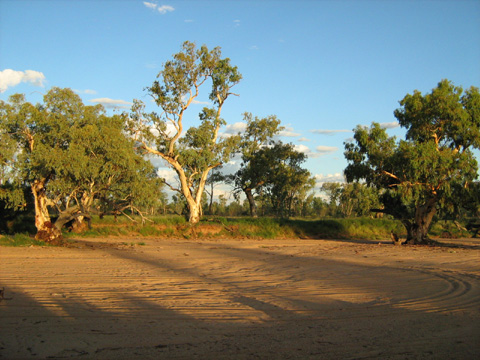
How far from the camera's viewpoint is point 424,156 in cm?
2134

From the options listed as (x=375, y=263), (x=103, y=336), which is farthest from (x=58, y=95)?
(x=103, y=336)

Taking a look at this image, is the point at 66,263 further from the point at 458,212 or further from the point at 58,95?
the point at 458,212

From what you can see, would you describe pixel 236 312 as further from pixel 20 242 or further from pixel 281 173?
pixel 281 173

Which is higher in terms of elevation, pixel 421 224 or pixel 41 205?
pixel 421 224

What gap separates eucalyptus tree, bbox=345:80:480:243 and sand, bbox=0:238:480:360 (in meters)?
9.68

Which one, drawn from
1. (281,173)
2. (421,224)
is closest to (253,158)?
(281,173)

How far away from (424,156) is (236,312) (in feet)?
56.9

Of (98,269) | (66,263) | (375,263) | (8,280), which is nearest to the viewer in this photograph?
(8,280)

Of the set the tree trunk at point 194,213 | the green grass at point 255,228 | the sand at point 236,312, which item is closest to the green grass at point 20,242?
the green grass at point 255,228

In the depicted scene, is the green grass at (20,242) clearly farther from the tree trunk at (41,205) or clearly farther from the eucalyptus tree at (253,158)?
the eucalyptus tree at (253,158)

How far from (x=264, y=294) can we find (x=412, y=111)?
59.2 ft

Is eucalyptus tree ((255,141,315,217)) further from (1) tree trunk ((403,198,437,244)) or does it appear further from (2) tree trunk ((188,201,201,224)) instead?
(1) tree trunk ((403,198,437,244))

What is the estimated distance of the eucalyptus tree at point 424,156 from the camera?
2167 centimetres

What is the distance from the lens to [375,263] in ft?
50.2
